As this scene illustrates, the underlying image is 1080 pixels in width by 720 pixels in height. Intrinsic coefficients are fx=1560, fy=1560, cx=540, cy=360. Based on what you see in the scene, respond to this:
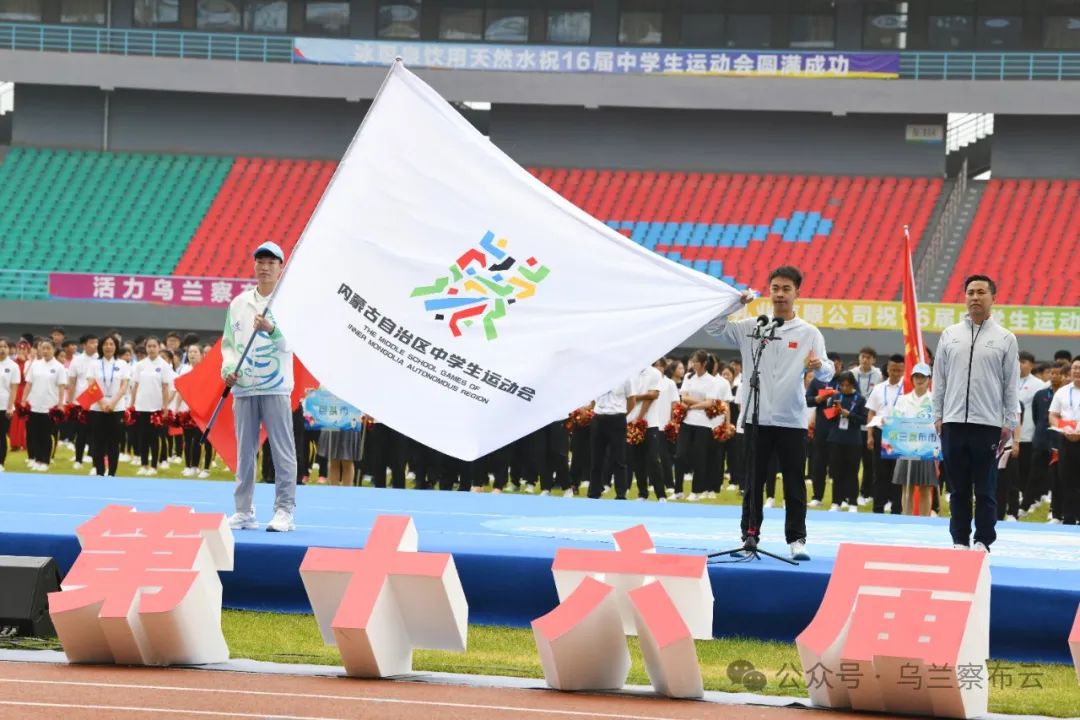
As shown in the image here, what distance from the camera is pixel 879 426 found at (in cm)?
1545

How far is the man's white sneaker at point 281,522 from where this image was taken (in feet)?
31.1

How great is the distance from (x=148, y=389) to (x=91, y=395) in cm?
89

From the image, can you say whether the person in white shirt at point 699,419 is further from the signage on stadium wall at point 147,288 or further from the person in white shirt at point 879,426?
the signage on stadium wall at point 147,288

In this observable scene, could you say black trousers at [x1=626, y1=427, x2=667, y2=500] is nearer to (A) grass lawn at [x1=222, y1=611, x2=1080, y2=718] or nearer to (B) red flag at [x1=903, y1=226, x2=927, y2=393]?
(B) red flag at [x1=903, y1=226, x2=927, y2=393]

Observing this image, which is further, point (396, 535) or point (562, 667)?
point (396, 535)

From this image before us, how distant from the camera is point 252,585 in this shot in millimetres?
8836

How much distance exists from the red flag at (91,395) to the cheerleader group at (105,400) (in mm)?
11

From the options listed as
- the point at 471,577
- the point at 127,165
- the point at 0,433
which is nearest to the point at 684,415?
the point at 0,433

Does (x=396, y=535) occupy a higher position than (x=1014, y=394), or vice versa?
(x=1014, y=394)

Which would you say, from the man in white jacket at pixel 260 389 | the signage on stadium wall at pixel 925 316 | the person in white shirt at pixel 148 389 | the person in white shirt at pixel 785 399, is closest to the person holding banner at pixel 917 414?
the person in white shirt at pixel 785 399

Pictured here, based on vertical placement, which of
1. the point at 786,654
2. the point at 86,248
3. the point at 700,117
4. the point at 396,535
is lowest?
A: the point at 786,654

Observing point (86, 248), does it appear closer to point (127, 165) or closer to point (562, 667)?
point (127, 165)

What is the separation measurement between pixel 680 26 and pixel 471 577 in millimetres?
26876

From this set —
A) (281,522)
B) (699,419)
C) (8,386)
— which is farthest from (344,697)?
(8,386)
